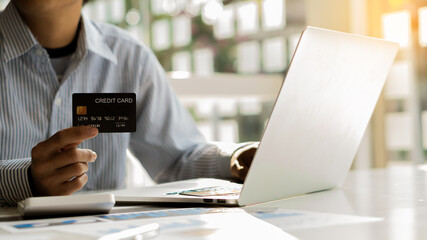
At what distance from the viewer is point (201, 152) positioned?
150cm

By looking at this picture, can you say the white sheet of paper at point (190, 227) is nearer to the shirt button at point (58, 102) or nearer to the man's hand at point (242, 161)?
the man's hand at point (242, 161)

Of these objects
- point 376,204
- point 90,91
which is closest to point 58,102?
point 90,91

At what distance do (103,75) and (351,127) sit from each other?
2.56 ft

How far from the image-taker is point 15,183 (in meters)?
0.99

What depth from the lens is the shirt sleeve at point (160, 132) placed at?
1.60 m

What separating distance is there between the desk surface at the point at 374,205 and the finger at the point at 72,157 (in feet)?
0.34

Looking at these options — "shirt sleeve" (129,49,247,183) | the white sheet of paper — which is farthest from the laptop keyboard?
"shirt sleeve" (129,49,247,183)

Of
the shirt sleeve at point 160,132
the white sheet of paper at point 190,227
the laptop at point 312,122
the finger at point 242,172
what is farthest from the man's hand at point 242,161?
the white sheet of paper at point 190,227

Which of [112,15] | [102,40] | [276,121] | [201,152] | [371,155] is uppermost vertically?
[112,15]

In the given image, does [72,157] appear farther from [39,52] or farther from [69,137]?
[39,52]

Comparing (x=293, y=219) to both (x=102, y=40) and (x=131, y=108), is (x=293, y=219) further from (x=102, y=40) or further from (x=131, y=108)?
(x=102, y=40)

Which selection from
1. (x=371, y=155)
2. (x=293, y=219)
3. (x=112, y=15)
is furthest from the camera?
(x=371, y=155)

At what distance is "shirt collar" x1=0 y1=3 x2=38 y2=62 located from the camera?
140 cm

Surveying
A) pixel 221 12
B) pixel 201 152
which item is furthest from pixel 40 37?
pixel 221 12
